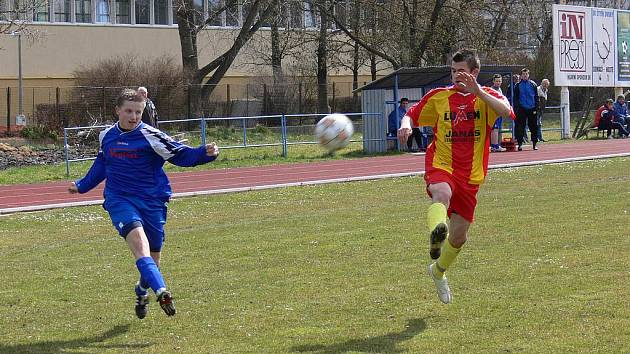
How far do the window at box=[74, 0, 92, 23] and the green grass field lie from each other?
38.6m

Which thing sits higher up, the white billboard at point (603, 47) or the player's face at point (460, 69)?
the white billboard at point (603, 47)

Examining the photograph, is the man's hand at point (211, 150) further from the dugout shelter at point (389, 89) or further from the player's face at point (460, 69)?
the dugout shelter at point (389, 89)

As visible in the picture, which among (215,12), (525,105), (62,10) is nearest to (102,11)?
(62,10)

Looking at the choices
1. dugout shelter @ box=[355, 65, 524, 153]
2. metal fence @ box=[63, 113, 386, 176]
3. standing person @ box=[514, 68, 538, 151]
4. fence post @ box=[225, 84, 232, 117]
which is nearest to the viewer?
metal fence @ box=[63, 113, 386, 176]

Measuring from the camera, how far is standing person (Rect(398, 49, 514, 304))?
8.38 m

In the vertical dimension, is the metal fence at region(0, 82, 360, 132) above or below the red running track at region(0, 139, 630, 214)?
above

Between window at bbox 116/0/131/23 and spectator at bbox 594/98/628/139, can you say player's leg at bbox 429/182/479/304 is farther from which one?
window at bbox 116/0/131/23

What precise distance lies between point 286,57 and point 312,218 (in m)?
43.1

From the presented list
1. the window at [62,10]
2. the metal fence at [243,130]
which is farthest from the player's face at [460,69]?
the window at [62,10]

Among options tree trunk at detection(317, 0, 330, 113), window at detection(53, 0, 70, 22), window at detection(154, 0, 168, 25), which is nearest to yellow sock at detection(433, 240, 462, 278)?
tree trunk at detection(317, 0, 330, 113)

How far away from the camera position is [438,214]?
7.81m

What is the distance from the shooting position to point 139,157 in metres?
8.15

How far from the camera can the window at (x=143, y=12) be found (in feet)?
182

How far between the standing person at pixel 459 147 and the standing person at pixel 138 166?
1.83 meters
